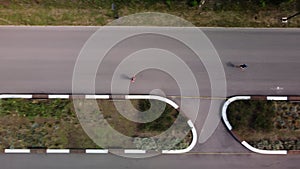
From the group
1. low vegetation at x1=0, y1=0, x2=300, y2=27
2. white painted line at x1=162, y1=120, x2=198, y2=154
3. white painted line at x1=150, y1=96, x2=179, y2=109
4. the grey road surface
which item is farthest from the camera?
low vegetation at x1=0, y1=0, x2=300, y2=27

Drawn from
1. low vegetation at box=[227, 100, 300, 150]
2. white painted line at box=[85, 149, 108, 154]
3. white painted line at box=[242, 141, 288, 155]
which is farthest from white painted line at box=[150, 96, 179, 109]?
white painted line at box=[242, 141, 288, 155]

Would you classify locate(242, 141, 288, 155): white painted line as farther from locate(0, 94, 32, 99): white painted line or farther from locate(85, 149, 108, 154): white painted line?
locate(0, 94, 32, 99): white painted line

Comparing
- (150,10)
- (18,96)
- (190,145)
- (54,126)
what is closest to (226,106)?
(190,145)

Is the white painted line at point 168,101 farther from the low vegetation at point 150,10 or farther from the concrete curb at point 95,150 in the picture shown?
the low vegetation at point 150,10

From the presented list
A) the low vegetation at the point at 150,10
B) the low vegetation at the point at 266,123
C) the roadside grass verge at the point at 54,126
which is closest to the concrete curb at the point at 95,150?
the roadside grass verge at the point at 54,126

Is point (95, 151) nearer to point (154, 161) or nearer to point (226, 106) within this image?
point (154, 161)

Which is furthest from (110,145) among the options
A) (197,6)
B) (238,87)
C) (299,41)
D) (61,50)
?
(299,41)
